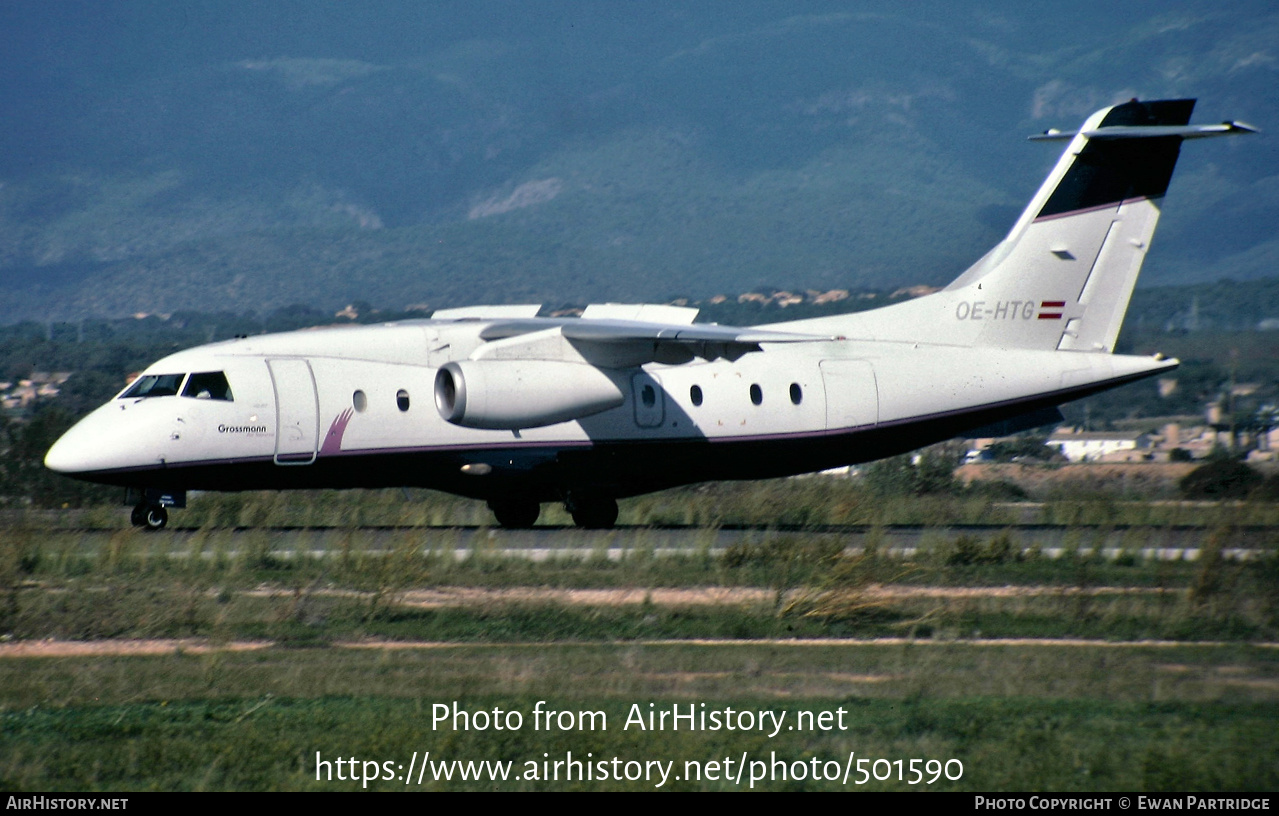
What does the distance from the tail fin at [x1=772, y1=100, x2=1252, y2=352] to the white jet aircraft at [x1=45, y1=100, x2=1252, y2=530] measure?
30 millimetres

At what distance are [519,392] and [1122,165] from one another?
9967 mm

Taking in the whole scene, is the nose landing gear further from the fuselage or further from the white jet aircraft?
the fuselage

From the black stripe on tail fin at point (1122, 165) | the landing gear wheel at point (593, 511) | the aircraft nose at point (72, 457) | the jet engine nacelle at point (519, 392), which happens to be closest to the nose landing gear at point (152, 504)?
the aircraft nose at point (72, 457)

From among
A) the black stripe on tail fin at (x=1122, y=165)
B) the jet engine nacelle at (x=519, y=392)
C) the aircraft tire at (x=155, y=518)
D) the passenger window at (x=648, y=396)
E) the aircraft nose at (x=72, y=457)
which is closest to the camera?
the aircraft nose at (x=72, y=457)

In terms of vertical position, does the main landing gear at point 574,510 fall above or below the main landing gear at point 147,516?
below

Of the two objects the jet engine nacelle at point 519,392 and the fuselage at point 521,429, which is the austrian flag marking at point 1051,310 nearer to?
the fuselage at point 521,429

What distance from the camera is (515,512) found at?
2108cm

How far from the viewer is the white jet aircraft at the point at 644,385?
1823 centimetres

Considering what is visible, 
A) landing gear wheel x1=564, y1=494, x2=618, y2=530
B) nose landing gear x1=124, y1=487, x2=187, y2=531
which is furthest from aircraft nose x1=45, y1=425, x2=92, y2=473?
landing gear wheel x1=564, y1=494, x2=618, y2=530

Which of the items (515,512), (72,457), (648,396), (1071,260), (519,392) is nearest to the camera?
(72,457)

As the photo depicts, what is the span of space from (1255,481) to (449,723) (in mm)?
23762

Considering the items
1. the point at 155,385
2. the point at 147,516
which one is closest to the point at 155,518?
the point at 147,516

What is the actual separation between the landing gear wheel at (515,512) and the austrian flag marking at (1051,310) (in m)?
8.08

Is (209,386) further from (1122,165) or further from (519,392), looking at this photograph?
(1122,165)
